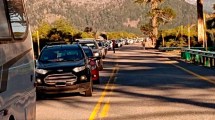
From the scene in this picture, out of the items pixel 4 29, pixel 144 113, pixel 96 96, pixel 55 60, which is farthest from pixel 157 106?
pixel 4 29

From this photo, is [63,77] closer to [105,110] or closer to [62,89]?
[62,89]

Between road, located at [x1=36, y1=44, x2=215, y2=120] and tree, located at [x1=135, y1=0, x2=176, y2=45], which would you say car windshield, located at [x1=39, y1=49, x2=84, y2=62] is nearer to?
road, located at [x1=36, y1=44, x2=215, y2=120]

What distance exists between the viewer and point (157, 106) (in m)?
13.5

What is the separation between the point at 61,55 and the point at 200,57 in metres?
19.0

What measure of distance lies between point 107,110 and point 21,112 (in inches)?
216

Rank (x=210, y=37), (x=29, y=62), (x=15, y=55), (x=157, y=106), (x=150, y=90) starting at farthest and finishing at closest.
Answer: (x=210, y=37)
(x=150, y=90)
(x=157, y=106)
(x=29, y=62)
(x=15, y=55)

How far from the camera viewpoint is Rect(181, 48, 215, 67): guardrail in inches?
1218

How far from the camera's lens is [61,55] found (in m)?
17.4

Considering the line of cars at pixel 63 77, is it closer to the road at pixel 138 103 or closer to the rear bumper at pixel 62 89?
the rear bumper at pixel 62 89

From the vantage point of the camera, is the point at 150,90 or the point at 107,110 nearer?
the point at 107,110

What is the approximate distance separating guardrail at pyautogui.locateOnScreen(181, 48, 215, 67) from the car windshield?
1371cm

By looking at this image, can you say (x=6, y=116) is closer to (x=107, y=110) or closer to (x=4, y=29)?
(x=4, y=29)

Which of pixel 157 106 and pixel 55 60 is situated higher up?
pixel 55 60

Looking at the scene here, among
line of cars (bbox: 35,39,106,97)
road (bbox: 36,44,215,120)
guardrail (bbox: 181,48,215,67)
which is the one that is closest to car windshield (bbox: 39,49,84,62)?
line of cars (bbox: 35,39,106,97)
